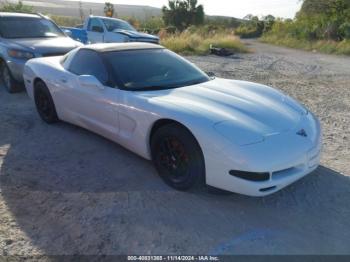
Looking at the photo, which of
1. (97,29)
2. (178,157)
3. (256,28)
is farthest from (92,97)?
(256,28)

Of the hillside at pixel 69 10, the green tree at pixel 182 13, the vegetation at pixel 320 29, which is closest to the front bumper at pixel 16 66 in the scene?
the vegetation at pixel 320 29

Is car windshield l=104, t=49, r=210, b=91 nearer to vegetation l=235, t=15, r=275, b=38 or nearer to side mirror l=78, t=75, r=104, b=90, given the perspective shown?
side mirror l=78, t=75, r=104, b=90

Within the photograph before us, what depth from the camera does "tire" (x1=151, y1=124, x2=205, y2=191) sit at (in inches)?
123

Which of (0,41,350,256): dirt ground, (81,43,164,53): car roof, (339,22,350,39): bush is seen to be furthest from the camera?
(339,22,350,39): bush

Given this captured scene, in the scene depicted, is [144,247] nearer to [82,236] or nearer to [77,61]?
[82,236]

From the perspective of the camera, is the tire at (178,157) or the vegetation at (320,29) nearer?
the tire at (178,157)

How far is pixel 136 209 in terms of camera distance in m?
3.14

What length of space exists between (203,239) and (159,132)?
1121 millimetres

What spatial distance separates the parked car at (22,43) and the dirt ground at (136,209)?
271 centimetres

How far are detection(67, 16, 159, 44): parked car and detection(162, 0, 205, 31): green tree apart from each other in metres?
20.0

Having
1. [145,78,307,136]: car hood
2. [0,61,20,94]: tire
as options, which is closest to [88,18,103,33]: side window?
[0,61,20,94]: tire

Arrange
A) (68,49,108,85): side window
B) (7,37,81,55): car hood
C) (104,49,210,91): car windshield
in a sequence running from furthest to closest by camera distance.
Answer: (7,37,81,55): car hood → (68,49,108,85): side window → (104,49,210,91): car windshield

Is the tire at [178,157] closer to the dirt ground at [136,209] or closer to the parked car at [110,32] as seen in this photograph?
the dirt ground at [136,209]

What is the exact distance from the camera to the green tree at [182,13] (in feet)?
107
